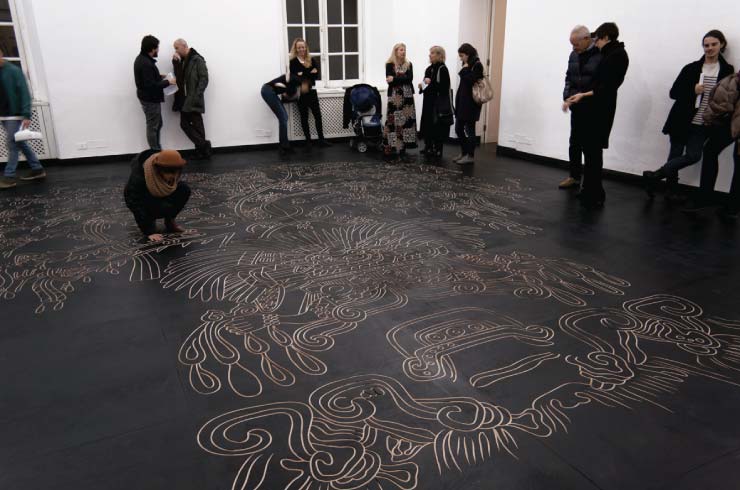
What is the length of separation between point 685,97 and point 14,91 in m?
7.55

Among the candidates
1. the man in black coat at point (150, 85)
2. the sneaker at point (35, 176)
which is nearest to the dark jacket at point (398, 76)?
the man in black coat at point (150, 85)

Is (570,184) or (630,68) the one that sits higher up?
(630,68)

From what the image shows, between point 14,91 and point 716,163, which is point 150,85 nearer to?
point 14,91

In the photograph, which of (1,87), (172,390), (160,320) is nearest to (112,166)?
(1,87)

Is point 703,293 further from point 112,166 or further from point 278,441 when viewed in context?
point 112,166

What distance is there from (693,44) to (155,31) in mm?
7258

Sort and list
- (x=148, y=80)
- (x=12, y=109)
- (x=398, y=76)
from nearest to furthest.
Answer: (x=12, y=109)
(x=148, y=80)
(x=398, y=76)

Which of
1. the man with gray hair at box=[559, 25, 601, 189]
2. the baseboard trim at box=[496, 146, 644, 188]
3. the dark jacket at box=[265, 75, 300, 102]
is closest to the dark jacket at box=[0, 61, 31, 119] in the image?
the dark jacket at box=[265, 75, 300, 102]

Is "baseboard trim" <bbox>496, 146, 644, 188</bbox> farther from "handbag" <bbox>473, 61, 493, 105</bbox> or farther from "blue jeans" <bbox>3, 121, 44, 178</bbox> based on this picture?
"blue jeans" <bbox>3, 121, 44, 178</bbox>

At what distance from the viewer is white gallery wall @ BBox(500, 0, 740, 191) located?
583 centimetres

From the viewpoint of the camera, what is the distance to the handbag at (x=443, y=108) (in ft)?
25.7

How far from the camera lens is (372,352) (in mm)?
2846

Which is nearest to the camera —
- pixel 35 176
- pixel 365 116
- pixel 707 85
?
pixel 707 85

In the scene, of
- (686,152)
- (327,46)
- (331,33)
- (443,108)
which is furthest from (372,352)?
(331,33)
